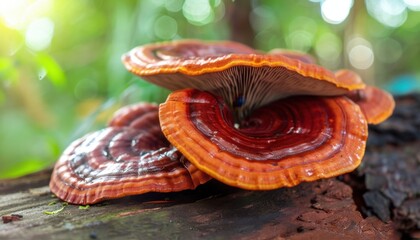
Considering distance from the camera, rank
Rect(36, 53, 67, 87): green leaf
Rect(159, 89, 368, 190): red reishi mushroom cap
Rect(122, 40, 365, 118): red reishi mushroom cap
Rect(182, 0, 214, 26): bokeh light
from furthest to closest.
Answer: Rect(182, 0, 214, 26): bokeh light, Rect(36, 53, 67, 87): green leaf, Rect(122, 40, 365, 118): red reishi mushroom cap, Rect(159, 89, 368, 190): red reishi mushroom cap

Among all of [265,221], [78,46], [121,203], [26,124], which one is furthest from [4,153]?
[265,221]

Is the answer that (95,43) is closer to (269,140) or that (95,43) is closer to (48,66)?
(48,66)

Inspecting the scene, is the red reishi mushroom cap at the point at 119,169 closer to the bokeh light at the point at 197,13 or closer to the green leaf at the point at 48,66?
the green leaf at the point at 48,66

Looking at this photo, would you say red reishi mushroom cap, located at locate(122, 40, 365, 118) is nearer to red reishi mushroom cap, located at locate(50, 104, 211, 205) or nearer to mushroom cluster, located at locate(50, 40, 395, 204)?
mushroom cluster, located at locate(50, 40, 395, 204)

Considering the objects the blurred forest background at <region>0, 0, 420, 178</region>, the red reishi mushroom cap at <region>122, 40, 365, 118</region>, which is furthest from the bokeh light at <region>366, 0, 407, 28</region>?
the red reishi mushroom cap at <region>122, 40, 365, 118</region>

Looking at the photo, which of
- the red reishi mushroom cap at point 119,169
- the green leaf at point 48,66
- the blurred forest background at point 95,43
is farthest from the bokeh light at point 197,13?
the red reishi mushroom cap at point 119,169

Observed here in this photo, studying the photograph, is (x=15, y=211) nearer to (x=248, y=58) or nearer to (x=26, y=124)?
(x=248, y=58)

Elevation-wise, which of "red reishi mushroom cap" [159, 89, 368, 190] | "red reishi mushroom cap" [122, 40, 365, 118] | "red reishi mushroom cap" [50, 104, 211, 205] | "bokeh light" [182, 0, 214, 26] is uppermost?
"bokeh light" [182, 0, 214, 26]
